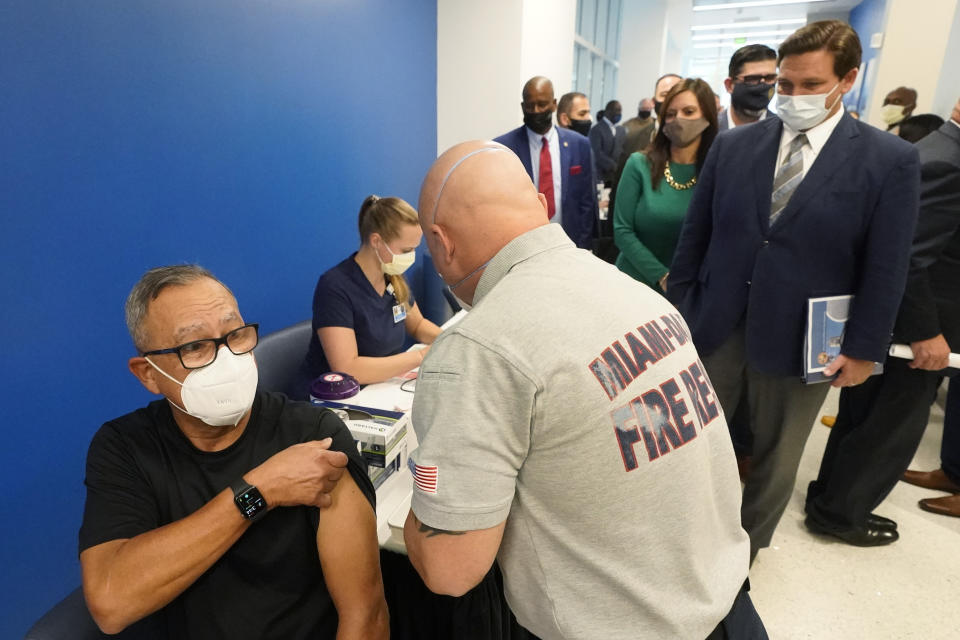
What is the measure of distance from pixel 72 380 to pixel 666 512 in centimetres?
167

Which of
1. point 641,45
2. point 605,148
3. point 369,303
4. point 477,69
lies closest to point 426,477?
point 369,303

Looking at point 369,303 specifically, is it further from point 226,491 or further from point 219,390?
point 226,491

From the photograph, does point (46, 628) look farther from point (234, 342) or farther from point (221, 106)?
point (221, 106)

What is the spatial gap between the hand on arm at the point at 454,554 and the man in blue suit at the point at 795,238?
126 centimetres

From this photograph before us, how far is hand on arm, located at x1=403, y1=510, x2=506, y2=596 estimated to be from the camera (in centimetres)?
77

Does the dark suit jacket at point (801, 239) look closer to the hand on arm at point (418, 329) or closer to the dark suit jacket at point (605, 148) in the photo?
the hand on arm at point (418, 329)

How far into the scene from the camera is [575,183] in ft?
11.0

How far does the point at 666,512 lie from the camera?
0.78 meters

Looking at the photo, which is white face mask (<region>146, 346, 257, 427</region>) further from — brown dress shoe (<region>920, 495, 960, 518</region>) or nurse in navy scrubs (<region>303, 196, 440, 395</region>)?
brown dress shoe (<region>920, 495, 960, 518</region>)

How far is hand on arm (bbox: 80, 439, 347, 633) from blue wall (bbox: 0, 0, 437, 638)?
0.82 m

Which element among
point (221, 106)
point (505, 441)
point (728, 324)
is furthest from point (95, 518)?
point (728, 324)

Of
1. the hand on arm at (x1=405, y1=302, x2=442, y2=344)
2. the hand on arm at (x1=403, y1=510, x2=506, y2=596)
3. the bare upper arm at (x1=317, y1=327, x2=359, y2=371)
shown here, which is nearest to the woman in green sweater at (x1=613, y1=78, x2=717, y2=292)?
the hand on arm at (x1=405, y1=302, x2=442, y2=344)

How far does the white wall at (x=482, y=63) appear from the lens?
3654mm

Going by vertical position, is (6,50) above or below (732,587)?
above
